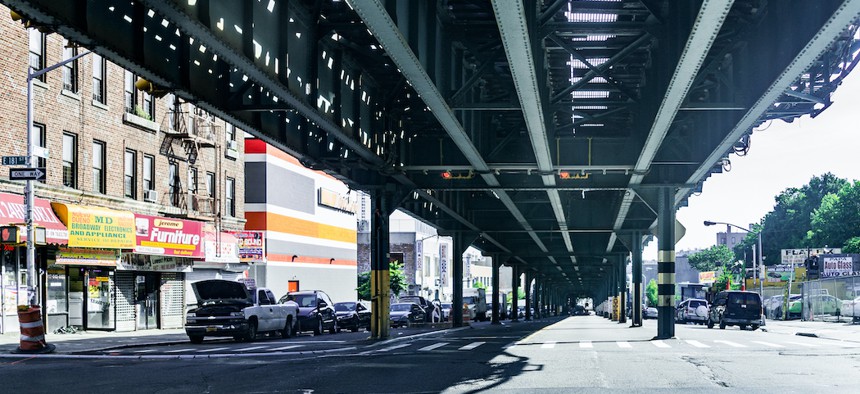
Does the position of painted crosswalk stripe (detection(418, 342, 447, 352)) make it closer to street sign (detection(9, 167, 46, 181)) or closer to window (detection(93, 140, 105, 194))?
street sign (detection(9, 167, 46, 181))

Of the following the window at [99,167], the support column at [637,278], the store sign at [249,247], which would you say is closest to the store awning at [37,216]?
the window at [99,167]

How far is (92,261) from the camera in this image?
37.2 m

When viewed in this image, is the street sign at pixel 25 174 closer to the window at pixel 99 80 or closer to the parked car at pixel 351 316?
the window at pixel 99 80

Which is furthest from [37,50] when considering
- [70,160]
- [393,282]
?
[393,282]

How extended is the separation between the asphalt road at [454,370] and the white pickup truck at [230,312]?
532cm

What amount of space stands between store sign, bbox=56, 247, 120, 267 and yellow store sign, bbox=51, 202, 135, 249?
0.73 m

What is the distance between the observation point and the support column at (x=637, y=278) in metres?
52.1

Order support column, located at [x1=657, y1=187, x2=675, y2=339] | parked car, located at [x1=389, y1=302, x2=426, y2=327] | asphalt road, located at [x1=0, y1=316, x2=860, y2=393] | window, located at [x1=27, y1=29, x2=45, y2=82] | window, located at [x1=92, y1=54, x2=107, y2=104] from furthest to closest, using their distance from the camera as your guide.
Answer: parked car, located at [x1=389, y1=302, x2=426, y2=327] → window, located at [x1=92, y1=54, x2=107, y2=104] → window, located at [x1=27, y1=29, x2=45, y2=82] → support column, located at [x1=657, y1=187, x2=675, y2=339] → asphalt road, located at [x1=0, y1=316, x2=860, y2=393]

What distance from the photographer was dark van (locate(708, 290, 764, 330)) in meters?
49.4

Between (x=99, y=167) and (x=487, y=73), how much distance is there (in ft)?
70.6

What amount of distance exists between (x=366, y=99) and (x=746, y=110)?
9.06 meters

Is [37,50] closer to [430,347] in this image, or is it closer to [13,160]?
[13,160]

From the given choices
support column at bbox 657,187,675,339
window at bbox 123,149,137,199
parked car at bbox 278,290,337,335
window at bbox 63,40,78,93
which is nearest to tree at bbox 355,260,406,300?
parked car at bbox 278,290,337,335

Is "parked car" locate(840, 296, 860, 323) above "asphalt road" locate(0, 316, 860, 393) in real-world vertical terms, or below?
below
